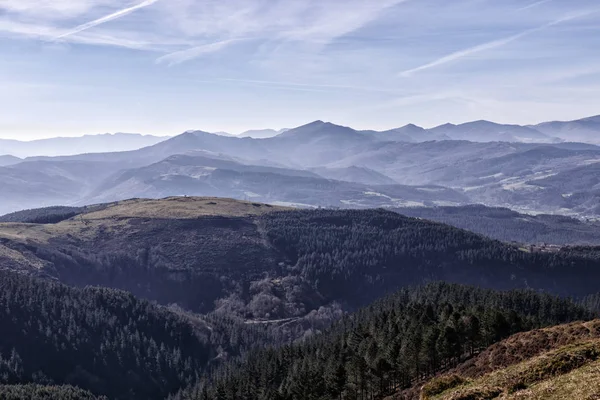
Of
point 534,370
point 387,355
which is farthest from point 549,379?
point 387,355

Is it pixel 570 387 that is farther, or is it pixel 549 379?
pixel 549 379

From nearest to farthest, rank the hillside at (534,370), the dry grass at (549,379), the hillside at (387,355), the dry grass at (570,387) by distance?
1. the dry grass at (570,387)
2. the dry grass at (549,379)
3. the hillside at (534,370)
4. the hillside at (387,355)

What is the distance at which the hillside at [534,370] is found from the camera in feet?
186

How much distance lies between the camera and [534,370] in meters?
68.9

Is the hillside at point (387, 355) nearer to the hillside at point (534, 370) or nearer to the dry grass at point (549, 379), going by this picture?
the hillside at point (534, 370)

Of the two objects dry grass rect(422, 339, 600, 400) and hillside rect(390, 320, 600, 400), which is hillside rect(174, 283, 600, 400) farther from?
dry grass rect(422, 339, 600, 400)

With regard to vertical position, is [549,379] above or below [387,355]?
above

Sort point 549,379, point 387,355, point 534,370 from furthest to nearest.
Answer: point 387,355 → point 534,370 → point 549,379

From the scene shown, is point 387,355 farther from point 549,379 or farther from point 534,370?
point 549,379

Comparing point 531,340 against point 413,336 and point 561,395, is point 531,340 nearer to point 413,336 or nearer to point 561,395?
point 413,336

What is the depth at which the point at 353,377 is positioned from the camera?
375 feet

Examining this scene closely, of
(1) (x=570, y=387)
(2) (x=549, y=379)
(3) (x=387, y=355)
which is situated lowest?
(3) (x=387, y=355)

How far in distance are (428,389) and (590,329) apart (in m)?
31.4

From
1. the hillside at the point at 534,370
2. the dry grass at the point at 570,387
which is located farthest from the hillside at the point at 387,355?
the dry grass at the point at 570,387
